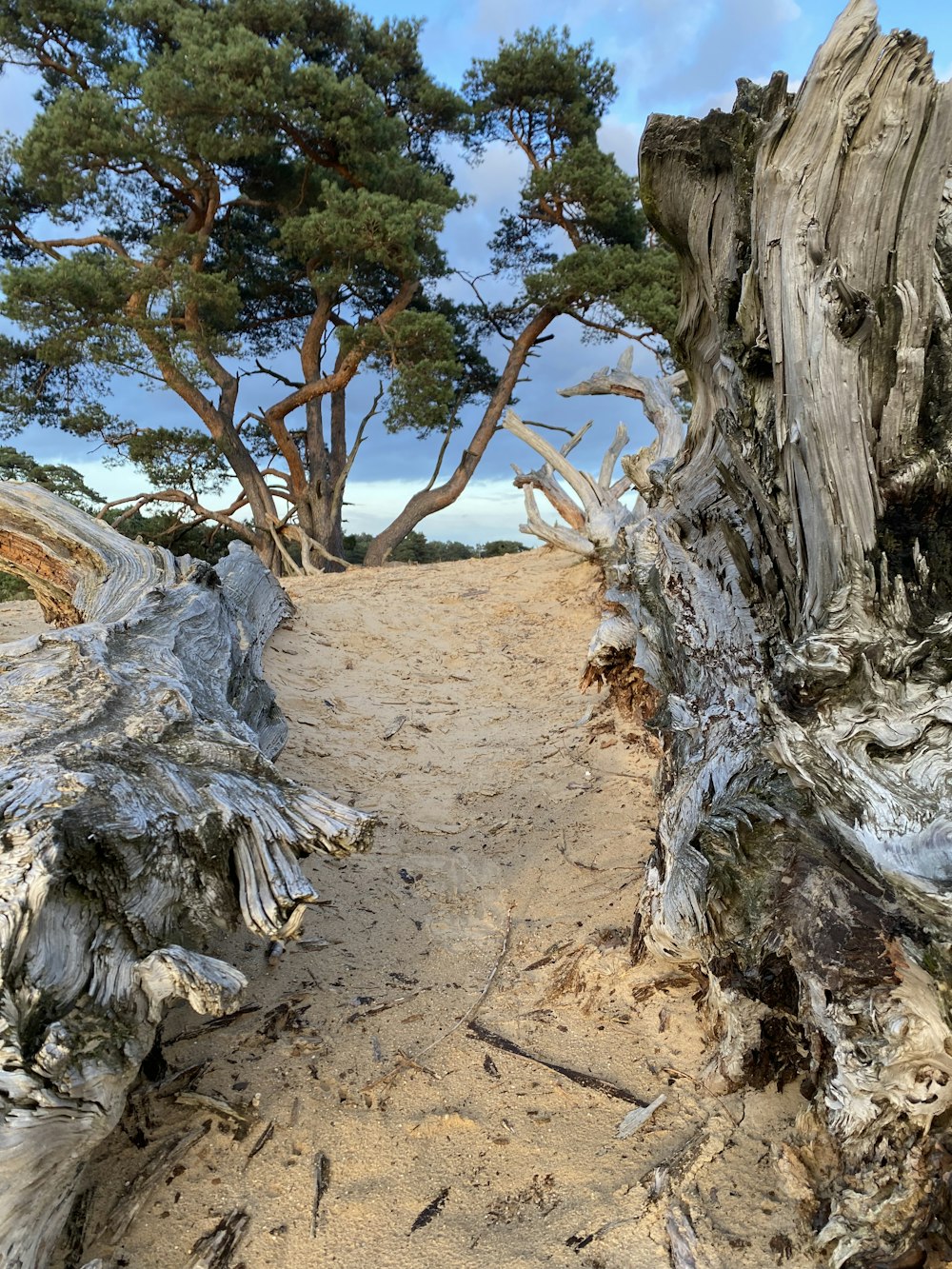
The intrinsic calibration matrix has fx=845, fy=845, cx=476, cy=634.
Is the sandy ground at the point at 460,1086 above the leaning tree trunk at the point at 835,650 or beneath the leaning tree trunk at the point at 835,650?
beneath

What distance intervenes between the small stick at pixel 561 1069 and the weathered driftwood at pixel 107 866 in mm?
630

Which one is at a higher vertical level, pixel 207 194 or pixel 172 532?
pixel 207 194

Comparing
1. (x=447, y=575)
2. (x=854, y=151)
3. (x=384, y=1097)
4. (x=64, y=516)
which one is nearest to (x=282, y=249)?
(x=447, y=575)

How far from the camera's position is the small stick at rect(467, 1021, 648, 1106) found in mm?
2031

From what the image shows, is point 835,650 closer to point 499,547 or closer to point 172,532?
point 172,532

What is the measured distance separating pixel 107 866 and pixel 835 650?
172cm

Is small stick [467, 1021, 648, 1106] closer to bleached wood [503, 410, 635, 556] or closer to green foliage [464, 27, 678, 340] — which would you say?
bleached wood [503, 410, 635, 556]

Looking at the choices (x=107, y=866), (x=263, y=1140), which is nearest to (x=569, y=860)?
(x=263, y=1140)

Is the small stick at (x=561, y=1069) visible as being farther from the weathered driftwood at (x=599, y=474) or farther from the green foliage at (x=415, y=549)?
the green foliage at (x=415, y=549)

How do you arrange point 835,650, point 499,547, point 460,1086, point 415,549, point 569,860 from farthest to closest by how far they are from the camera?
point 415,549 → point 499,547 → point 569,860 → point 460,1086 → point 835,650

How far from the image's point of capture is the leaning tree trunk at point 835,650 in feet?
5.01

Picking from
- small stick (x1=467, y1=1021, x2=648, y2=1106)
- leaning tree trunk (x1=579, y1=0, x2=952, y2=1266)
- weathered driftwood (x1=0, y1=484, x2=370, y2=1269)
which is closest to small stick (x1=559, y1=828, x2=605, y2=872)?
leaning tree trunk (x1=579, y1=0, x2=952, y2=1266)

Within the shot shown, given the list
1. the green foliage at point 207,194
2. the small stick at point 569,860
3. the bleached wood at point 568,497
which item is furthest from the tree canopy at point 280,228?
the small stick at point 569,860

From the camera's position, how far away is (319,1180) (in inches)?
70.8
